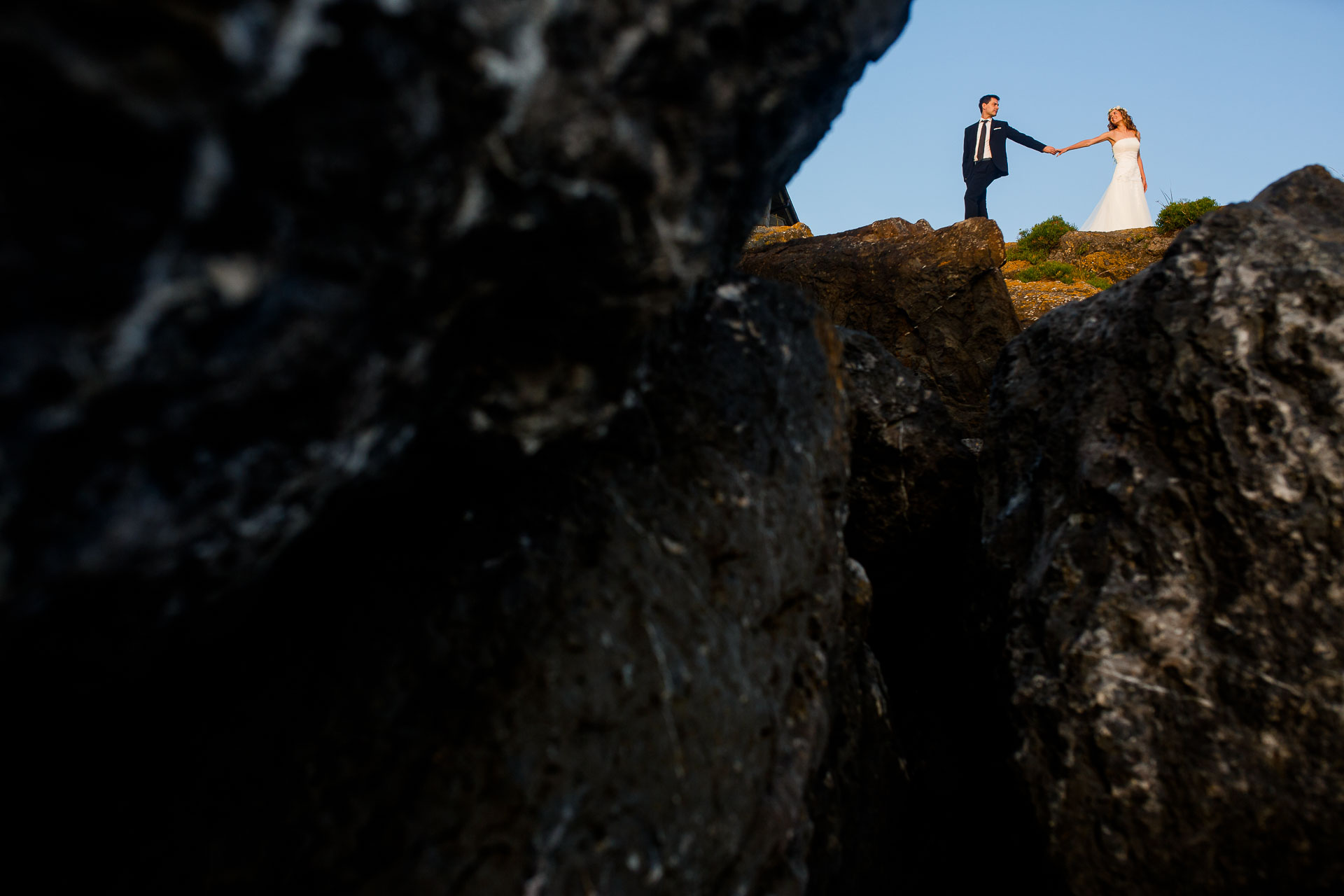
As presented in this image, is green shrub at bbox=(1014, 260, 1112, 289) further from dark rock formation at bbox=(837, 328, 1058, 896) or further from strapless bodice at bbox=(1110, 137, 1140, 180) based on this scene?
dark rock formation at bbox=(837, 328, 1058, 896)

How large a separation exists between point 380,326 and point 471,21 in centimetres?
44

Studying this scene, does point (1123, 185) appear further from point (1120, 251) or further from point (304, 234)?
point (304, 234)

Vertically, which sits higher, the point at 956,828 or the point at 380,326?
the point at 380,326

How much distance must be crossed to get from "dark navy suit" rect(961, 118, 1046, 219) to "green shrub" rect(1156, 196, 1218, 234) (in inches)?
174

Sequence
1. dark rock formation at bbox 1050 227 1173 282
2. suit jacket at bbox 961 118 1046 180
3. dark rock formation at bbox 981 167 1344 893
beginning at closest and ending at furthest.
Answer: dark rock formation at bbox 981 167 1344 893 → suit jacket at bbox 961 118 1046 180 → dark rock formation at bbox 1050 227 1173 282

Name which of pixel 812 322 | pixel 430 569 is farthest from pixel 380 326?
pixel 812 322

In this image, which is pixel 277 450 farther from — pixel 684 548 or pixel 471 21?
pixel 684 548

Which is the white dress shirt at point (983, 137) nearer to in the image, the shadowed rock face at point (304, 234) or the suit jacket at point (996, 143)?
the suit jacket at point (996, 143)

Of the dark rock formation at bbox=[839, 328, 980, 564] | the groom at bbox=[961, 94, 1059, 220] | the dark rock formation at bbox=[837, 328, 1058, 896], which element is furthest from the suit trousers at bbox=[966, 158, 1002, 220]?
the dark rock formation at bbox=[839, 328, 980, 564]

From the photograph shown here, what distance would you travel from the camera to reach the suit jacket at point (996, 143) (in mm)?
11969

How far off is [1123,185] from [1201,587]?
1351cm

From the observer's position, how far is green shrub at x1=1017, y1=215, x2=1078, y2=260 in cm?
1630

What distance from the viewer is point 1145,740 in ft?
7.95

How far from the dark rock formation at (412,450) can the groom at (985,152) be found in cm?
1161
